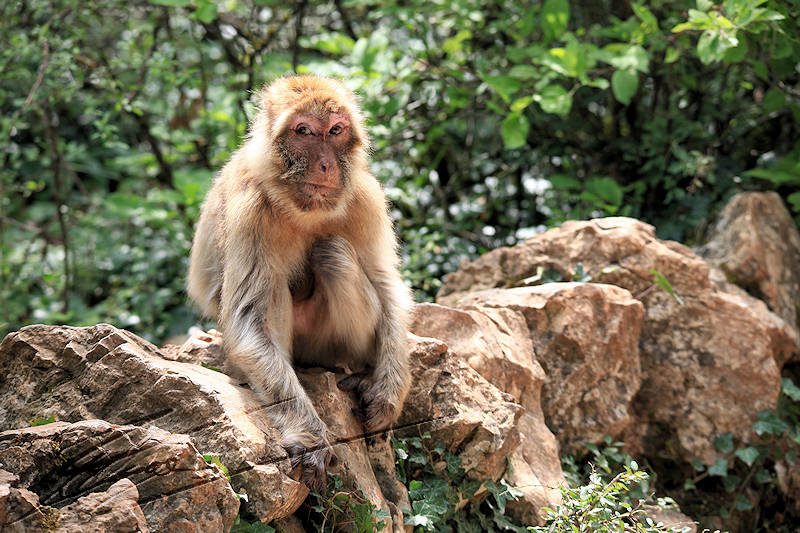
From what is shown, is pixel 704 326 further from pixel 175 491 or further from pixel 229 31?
pixel 229 31

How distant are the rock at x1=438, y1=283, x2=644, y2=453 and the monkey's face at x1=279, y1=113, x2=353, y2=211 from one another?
4.95ft

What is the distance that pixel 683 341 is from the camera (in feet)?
17.7

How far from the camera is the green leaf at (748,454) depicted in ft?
16.4

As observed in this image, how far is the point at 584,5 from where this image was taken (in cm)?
789

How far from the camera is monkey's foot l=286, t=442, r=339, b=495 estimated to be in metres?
3.42

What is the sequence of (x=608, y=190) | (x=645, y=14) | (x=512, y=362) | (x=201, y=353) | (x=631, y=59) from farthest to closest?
(x=608, y=190), (x=631, y=59), (x=645, y=14), (x=512, y=362), (x=201, y=353)

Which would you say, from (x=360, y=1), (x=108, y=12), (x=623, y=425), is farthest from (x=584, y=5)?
(x=108, y=12)

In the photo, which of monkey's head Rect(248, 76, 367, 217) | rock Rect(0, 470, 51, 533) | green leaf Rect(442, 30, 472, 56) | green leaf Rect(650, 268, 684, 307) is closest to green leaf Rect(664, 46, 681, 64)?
green leaf Rect(650, 268, 684, 307)

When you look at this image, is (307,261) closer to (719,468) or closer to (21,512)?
(21,512)

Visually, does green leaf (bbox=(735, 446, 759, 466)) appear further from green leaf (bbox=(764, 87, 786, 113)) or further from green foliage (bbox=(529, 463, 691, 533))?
green leaf (bbox=(764, 87, 786, 113))

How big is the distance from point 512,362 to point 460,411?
0.65 meters

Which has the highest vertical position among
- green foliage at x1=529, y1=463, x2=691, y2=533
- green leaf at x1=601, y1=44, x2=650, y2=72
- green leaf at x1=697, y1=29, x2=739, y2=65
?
green leaf at x1=697, y1=29, x2=739, y2=65

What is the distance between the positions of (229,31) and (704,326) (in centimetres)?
563

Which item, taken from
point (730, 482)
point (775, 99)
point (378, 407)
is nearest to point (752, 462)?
point (730, 482)
